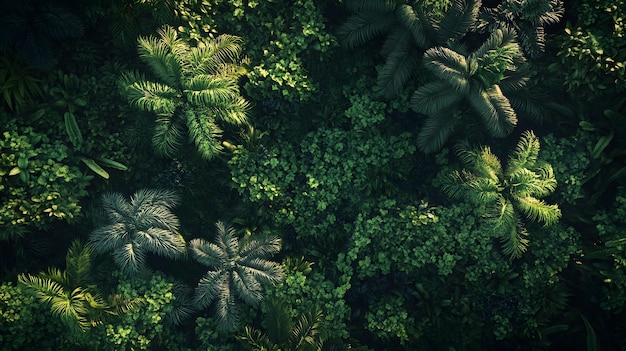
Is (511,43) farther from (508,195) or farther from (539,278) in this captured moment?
(539,278)

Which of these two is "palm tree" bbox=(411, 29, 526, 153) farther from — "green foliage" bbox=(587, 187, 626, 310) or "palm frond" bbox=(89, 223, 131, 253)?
"palm frond" bbox=(89, 223, 131, 253)

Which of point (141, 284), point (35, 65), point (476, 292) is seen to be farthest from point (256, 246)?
point (35, 65)

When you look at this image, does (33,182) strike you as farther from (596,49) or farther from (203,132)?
(596,49)

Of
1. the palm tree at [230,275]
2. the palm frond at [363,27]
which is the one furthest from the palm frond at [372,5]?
the palm tree at [230,275]

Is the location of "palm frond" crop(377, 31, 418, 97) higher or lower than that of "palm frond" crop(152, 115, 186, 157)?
higher

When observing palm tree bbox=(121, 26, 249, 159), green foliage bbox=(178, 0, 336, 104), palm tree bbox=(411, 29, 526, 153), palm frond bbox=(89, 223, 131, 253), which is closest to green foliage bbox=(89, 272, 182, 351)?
palm frond bbox=(89, 223, 131, 253)

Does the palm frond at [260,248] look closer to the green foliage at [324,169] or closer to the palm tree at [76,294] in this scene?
the green foliage at [324,169]
